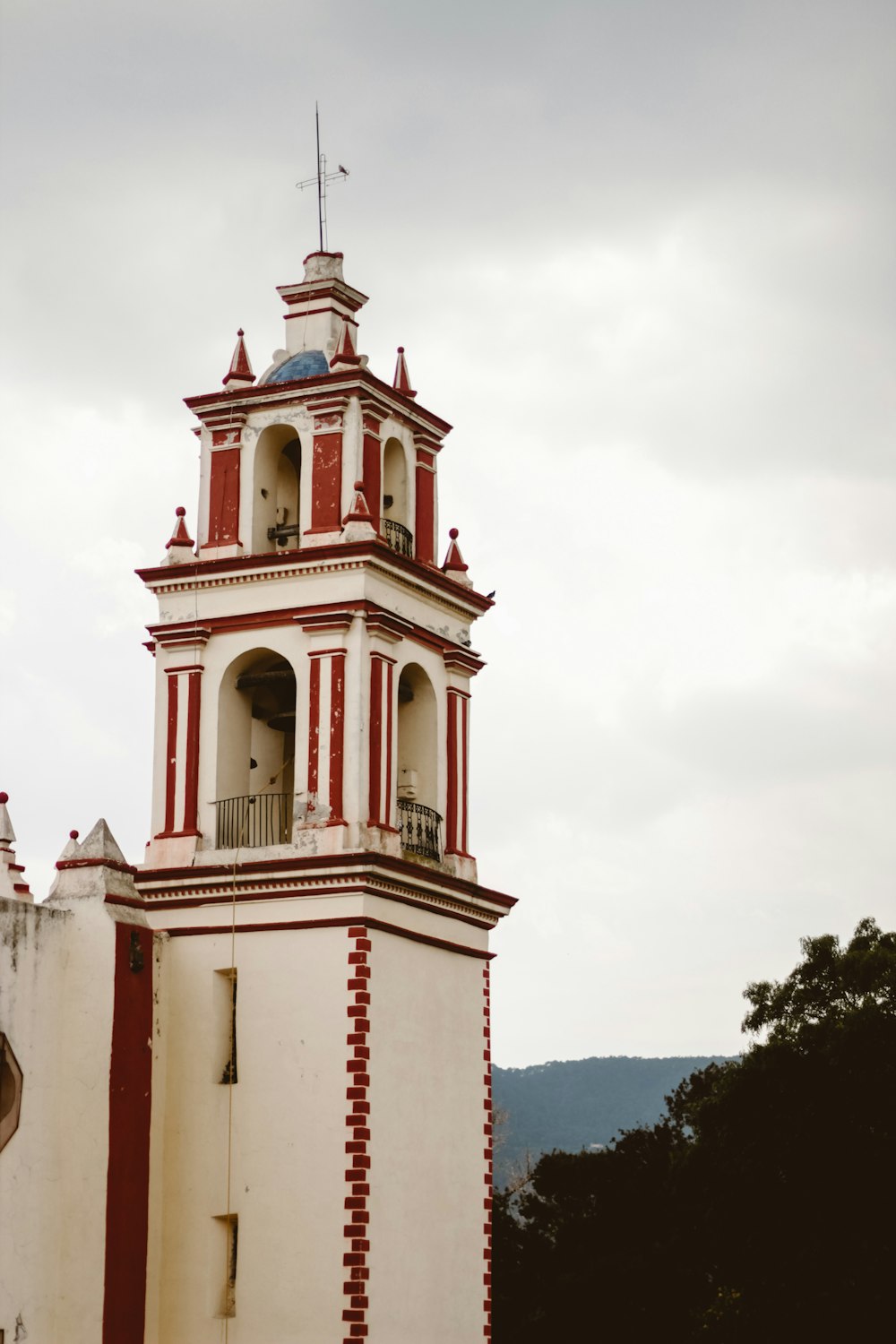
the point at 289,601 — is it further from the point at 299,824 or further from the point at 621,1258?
the point at 621,1258

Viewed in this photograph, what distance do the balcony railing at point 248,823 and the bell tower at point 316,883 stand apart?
4cm

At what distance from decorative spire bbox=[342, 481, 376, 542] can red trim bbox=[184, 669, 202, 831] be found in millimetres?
2672

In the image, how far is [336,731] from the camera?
90.4 ft

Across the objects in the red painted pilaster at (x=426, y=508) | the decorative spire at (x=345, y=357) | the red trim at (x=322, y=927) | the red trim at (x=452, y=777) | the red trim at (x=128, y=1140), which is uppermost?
the decorative spire at (x=345, y=357)

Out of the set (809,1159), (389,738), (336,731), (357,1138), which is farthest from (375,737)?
(809,1159)

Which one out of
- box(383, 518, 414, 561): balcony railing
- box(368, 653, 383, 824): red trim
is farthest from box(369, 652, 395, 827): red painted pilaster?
box(383, 518, 414, 561): balcony railing

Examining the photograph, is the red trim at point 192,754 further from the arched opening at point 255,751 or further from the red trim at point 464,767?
the red trim at point 464,767

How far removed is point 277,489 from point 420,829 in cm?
509

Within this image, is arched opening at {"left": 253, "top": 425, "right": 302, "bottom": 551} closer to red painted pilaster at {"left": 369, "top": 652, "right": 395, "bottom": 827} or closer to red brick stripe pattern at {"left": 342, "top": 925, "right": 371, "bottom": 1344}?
red painted pilaster at {"left": 369, "top": 652, "right": 395, "bottom": 827}

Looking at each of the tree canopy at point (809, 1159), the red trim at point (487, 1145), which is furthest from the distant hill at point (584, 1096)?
the red trim at point (487, 1145)

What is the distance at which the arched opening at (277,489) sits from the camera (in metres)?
29.6

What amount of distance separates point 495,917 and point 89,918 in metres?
6.12

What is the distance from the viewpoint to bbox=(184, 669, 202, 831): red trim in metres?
28.2

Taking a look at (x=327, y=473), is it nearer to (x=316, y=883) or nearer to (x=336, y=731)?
(x=336, y=731)
